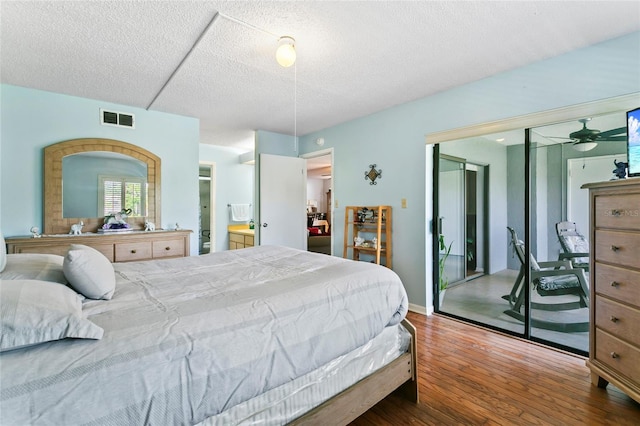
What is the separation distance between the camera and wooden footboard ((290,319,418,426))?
130cm

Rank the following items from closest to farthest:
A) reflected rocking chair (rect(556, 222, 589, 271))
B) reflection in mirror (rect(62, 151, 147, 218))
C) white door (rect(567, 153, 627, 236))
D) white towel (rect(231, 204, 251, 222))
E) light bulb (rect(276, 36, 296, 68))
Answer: light bulb (rect(276, 36, 296, 68)) < white door (rect(567, 153, 627, 236)) < reflected rocking chair (rect(556, 222, 589, 271)) < reflection in mirror (rect(62, 151, 147, 218)) < white towel (rect(231, 204, 251, 222))

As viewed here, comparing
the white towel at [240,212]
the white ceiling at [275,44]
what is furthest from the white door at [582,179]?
the white towel at [240,212]

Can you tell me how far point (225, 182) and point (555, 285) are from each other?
5536mm

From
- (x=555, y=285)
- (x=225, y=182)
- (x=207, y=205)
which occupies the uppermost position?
(x=225, y=182)

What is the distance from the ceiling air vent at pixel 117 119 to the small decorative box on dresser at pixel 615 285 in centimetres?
445

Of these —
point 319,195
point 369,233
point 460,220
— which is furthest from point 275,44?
point 319,195

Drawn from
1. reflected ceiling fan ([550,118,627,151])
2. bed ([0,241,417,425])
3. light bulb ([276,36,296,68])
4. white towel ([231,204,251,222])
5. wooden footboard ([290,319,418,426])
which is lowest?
wooden footboard ([290,319,418,426])

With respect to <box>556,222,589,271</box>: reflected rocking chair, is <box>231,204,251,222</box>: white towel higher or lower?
higher

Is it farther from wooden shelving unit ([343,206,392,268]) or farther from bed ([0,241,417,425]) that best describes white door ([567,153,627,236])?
bed ([0,241,417,425])

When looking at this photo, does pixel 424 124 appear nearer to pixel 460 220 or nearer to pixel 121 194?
pixel 460 220

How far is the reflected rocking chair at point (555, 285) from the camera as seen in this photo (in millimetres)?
2535

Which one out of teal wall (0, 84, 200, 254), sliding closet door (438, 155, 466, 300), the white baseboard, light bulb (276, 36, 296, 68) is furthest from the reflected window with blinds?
sliding closet door (438, 155, 466, 300)

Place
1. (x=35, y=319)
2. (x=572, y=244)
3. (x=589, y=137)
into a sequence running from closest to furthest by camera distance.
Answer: (x=35, y=319) → (x=589, y=137) → (x=572, y=244)

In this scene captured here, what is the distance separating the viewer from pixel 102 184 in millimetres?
3426
